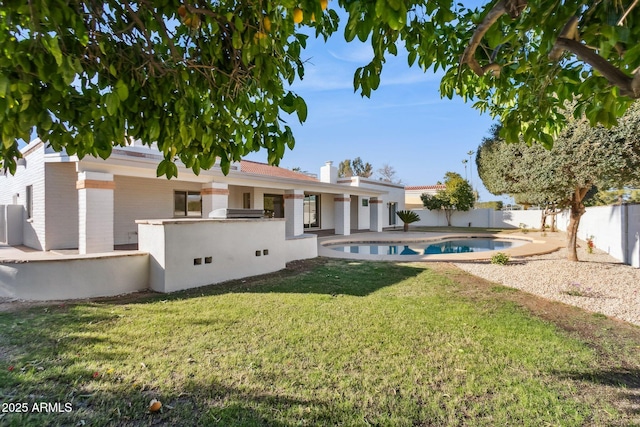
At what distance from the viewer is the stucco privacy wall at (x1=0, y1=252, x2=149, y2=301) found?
6.63 metres

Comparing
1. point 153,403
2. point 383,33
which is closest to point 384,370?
point 153,403

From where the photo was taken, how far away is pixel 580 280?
28.9ft

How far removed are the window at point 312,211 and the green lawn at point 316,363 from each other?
1668 centimetres

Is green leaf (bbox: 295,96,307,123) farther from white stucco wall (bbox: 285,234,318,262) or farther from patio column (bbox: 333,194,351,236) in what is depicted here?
patio column (bbox: 333,194,351,236)

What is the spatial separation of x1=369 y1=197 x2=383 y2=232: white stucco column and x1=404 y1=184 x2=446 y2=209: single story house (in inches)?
502

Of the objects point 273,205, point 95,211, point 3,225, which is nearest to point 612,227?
point 273,205

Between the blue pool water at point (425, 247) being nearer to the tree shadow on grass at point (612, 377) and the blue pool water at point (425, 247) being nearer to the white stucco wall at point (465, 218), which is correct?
the tree shadow on grass at point (612, 377)

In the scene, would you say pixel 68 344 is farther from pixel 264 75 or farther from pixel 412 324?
pixel 412 324

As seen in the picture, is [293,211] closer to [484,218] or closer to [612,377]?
[612,377]

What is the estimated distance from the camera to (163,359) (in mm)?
3898

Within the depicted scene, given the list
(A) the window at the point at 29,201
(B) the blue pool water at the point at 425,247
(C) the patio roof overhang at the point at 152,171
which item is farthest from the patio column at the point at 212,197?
(B) the blue pool water at the point at 425,247

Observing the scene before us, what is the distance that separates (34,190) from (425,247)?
1794 centimetres

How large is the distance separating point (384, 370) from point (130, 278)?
6460mm

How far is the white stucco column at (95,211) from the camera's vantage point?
961cm
